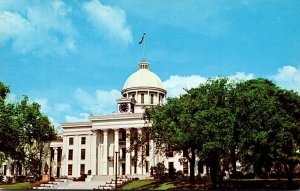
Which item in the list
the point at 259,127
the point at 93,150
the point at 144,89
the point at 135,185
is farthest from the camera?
the point at 144,89

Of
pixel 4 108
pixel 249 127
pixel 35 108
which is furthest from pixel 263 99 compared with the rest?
pixel 35 108

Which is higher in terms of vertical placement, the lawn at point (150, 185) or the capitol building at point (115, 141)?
the capitol building at point (115, 141)

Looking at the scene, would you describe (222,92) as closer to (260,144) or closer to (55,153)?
(260,144)

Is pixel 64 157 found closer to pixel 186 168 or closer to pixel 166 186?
pixel 186 168

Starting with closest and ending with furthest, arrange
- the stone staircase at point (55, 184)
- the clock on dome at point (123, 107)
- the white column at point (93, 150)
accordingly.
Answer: the stone staircase at point (55, 184) → the white column at point (93, 150) → the clock on dome at point (123, 107)

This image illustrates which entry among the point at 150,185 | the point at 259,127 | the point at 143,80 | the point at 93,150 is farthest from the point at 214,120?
the point at 143,80

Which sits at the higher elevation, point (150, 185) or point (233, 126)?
point (233, 126)

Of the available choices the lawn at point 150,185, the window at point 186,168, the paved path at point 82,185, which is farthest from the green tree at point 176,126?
the window at point 186,168

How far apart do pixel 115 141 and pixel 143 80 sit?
1579cm

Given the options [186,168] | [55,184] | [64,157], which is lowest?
[55,184]

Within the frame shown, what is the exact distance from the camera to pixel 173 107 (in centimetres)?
4950

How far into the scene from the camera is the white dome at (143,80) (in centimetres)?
8975

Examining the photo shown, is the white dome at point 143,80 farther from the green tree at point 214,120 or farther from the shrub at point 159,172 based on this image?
the green tree at point 214,120

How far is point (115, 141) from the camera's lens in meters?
80.4
